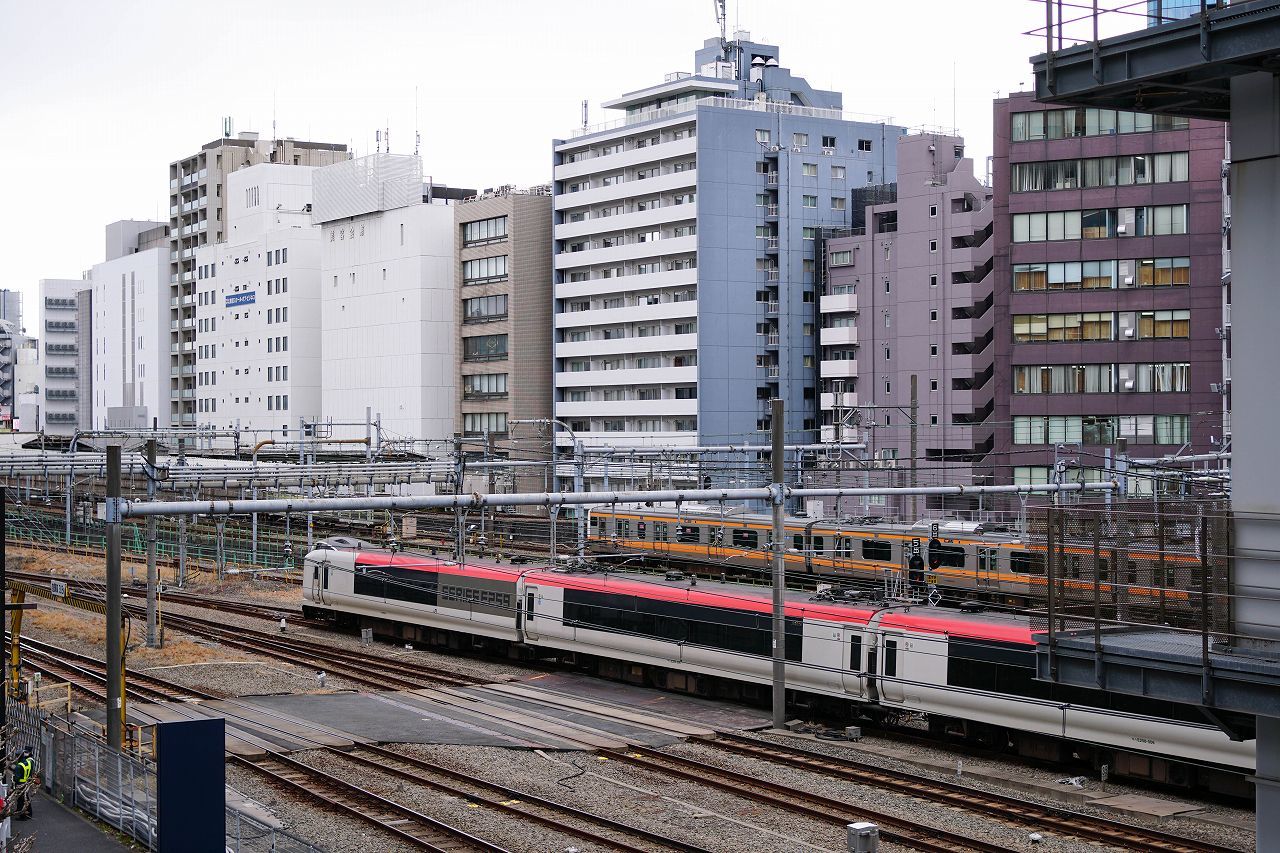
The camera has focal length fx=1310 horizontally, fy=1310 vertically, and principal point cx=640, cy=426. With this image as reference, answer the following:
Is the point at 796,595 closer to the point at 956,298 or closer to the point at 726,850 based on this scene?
the point at 726,850

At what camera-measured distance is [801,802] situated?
19031 mm

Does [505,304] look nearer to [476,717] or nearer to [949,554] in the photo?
[949,554]

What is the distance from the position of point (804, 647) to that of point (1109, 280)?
33.6 m

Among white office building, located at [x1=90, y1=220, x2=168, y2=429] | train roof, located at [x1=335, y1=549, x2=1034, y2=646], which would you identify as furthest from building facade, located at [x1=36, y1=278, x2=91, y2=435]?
train roof, located at [x1=335, y1=549, x2=1034, y2=646]

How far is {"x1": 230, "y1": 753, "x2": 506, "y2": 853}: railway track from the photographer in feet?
56.9

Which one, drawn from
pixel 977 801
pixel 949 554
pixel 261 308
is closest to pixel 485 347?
pixel 261 308

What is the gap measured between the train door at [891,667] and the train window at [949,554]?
1414 centimetres

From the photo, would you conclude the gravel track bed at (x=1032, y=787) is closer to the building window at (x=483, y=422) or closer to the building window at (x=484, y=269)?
the building window at (x=483, y=422)

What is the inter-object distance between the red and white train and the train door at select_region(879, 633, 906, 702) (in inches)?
0.9

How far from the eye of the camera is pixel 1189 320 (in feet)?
169

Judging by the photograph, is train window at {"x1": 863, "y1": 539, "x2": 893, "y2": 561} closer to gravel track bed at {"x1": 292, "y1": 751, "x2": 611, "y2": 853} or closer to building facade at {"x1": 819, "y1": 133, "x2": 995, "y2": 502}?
gravel track bed at {"x1": 292, "y1": 751, "x2": 611, "y2": 853}

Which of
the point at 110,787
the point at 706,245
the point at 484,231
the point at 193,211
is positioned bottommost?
the point at 110,787

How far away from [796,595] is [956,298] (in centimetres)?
3960

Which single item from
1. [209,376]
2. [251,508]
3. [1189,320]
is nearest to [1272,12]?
[251,508]
